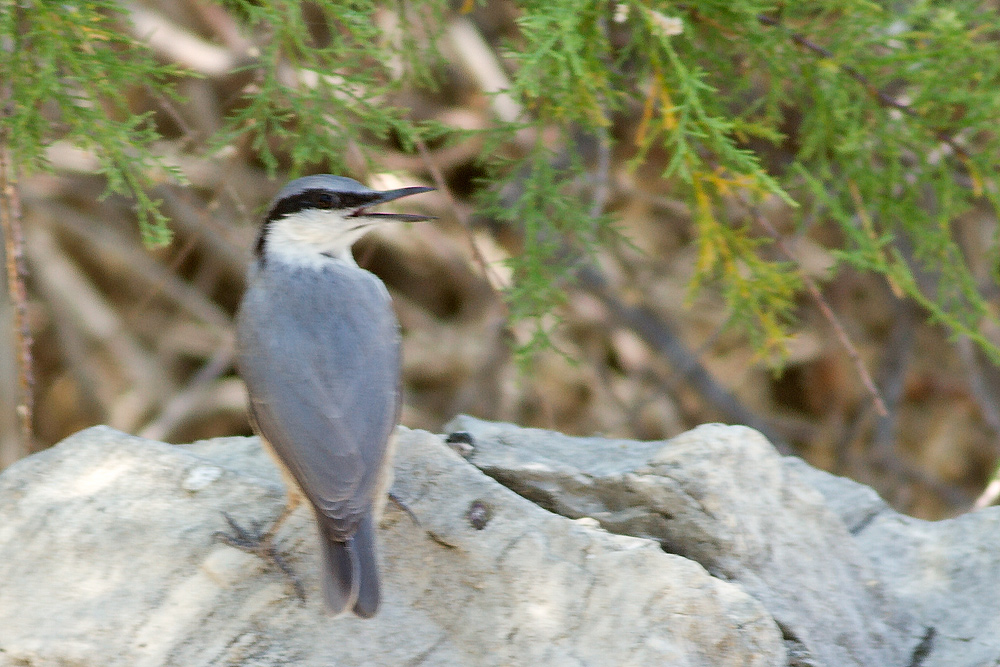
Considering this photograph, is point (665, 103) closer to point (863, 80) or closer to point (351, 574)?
point (863, 80)

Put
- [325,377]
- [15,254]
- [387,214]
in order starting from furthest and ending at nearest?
[387,214] → [15,254] → [325,377]

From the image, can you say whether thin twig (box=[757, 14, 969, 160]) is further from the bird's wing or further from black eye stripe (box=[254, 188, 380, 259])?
the bird's wing

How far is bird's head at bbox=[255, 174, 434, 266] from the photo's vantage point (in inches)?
122

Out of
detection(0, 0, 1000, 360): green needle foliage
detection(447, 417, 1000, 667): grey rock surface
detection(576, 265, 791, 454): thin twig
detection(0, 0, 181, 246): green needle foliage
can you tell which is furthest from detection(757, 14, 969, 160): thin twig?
detection(576, 265, 791, 454): thin twig

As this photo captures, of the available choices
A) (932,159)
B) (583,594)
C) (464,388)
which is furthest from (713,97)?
(464,388)

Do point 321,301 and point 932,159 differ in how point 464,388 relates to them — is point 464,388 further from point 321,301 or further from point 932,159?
point 321,301

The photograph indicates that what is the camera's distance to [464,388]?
6.54 metres

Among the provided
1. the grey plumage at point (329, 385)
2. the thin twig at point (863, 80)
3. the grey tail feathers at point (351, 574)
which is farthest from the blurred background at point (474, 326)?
the grey tail feathers at point (351, 574)

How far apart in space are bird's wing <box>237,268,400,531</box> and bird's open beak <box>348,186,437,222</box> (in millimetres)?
175

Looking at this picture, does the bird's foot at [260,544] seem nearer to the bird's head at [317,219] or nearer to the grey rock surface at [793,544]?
the grey rock surface at [793,544]

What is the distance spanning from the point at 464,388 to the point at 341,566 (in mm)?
4147

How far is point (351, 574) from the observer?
7.86 ft

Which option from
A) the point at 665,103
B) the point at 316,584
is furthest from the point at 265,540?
the point at 665,103

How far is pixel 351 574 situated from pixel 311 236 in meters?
1.14
